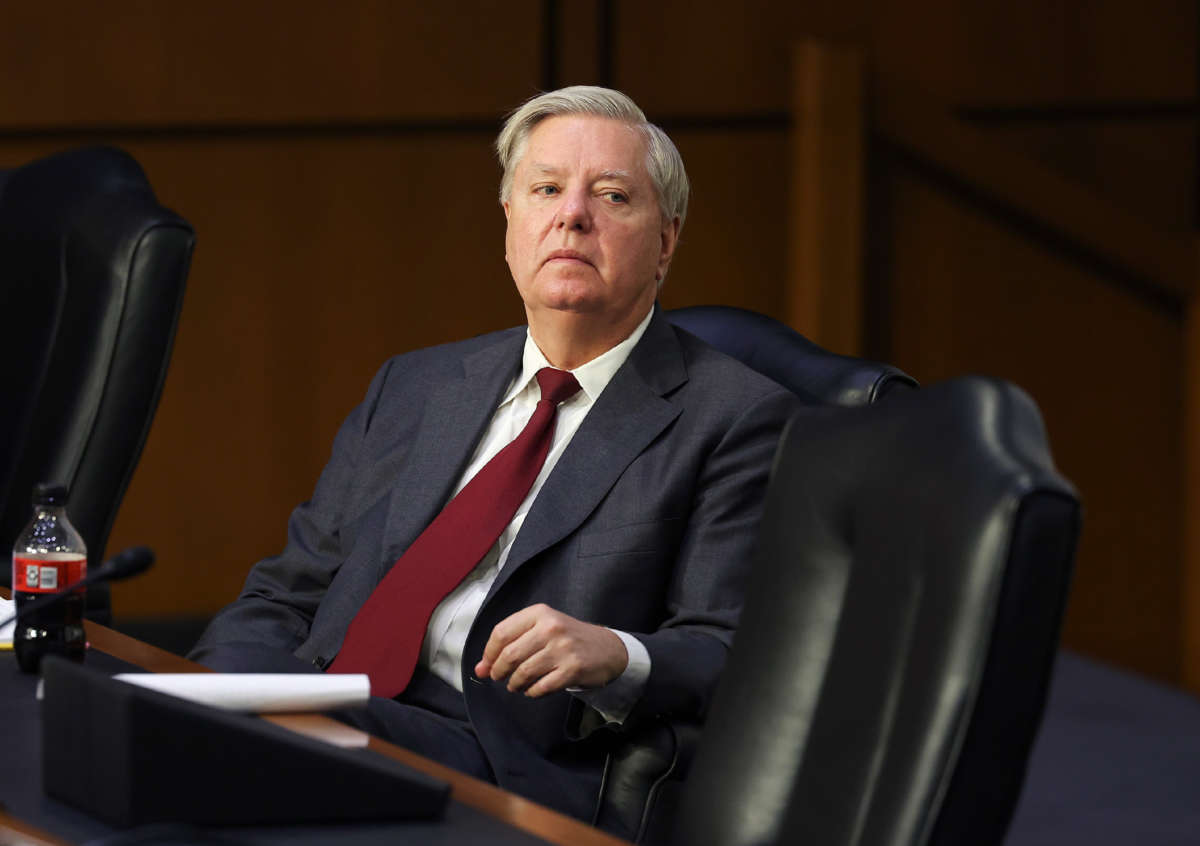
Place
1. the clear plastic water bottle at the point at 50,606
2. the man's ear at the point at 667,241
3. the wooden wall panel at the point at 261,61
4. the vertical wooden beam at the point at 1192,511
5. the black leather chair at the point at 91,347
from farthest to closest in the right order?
1. the vertical wooden beam at the point at 1192,511
2. the wooden wall panel at the point at 261,61
3. the black leather chair at the point at 91,347
4. the man's ear at the point at 667,241
5. the clear plastic water bottle at the point at 50,606

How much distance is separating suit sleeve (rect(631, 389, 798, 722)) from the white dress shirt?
0.07 feet

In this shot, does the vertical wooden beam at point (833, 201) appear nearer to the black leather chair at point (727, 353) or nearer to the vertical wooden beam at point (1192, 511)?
the vertical wooden beam at point (1192, 511)

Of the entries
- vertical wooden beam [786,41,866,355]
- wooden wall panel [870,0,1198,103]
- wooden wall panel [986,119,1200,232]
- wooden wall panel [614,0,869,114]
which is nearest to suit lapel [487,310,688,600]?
vertical wooden beam [786,41,866,355]

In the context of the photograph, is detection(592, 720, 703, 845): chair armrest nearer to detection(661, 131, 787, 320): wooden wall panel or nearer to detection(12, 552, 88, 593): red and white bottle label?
detection(12, 552, 88, 593): red and white bottle label

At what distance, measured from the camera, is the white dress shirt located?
153 cm

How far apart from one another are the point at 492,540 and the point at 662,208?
18.9 inches

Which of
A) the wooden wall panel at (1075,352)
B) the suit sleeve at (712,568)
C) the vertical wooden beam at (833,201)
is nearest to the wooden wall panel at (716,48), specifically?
the vertical wooden beam at (833,201)

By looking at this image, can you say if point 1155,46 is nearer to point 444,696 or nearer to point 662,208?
point 662,208

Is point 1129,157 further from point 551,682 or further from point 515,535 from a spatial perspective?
point 551,682

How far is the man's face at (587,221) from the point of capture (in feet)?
6.12

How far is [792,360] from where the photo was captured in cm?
191

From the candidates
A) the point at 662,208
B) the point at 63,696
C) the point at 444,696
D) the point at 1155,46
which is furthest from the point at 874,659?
the point at 1155,46

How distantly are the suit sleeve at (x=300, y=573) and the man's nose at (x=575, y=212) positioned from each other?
356mm

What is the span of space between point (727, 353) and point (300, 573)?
61cm
